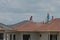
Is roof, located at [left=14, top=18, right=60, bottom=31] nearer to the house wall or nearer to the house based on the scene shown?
the house

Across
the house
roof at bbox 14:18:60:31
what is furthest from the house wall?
roof at bbox 14:18:60:31

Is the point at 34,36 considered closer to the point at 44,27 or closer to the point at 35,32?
the point at 35,32

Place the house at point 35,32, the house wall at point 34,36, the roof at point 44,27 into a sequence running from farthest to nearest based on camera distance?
the house wall at point 34,36 → the roof at point 44,27 → the house at point 35,32

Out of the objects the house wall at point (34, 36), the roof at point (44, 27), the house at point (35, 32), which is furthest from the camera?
the house wall at point (34, 36)

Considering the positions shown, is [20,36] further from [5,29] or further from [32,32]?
[5,29]

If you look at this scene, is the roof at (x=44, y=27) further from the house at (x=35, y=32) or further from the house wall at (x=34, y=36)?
the house wall at (x=34, y=36)

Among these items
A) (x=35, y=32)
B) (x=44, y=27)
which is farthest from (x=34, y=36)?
(x=44, y=27)

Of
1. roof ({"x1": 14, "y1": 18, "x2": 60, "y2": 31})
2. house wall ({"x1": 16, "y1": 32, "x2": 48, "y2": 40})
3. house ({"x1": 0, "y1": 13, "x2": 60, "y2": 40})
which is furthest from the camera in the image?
house wall ({"x1": 16, "y1": 32, "x2": 48, "y2": 40})

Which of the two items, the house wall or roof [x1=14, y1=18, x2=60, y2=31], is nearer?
roof [x1=14, y1=18, x2=60, y2=31]

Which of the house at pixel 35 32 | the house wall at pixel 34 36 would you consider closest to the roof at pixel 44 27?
the house at pixel 35 32

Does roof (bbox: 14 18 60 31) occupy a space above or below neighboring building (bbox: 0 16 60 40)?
above

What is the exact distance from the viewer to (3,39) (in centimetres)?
2580

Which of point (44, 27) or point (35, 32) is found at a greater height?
point (44, 27)

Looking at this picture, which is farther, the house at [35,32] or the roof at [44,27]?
the roof at [44,27]
